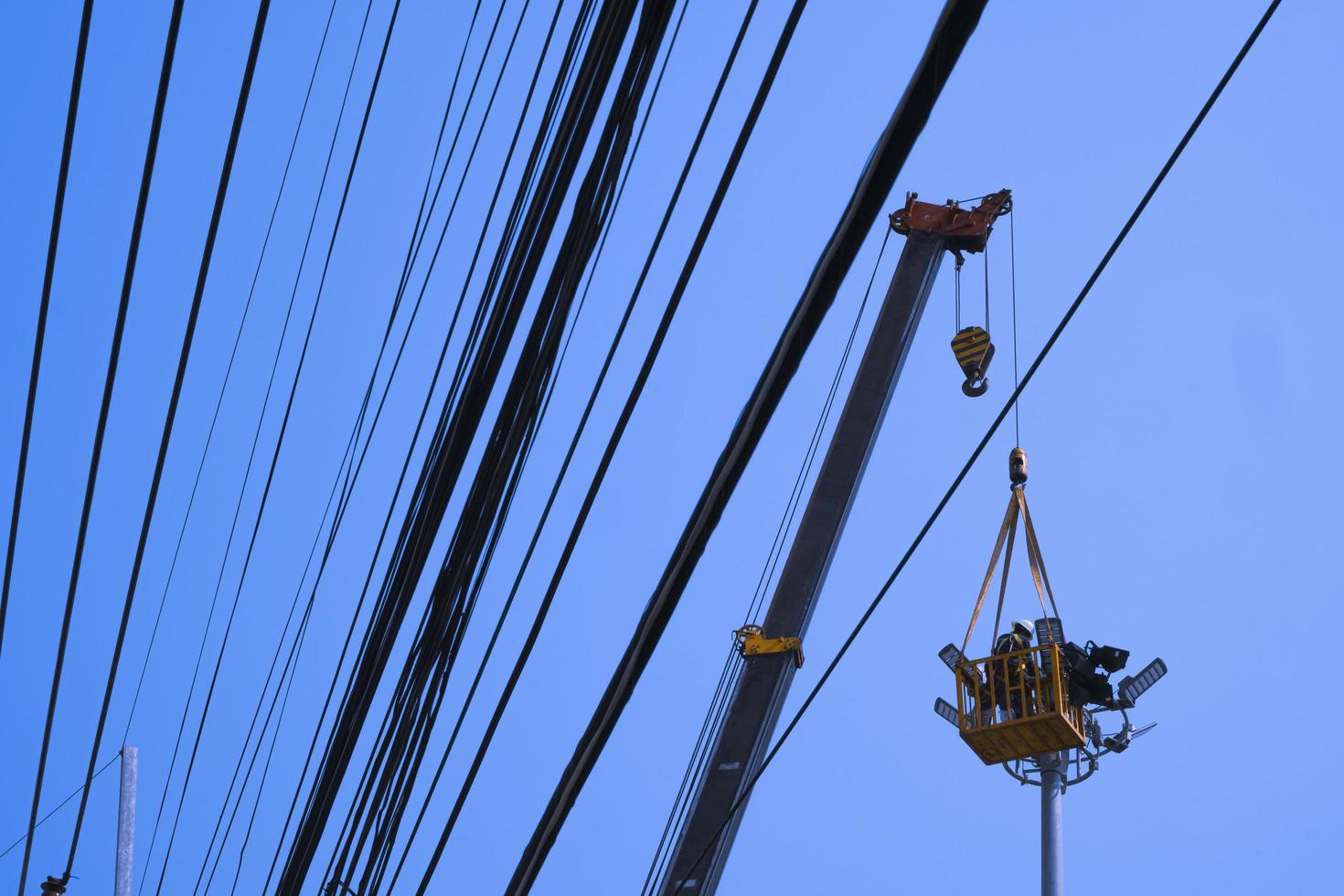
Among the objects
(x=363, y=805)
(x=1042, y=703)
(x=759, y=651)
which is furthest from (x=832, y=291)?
(x=1042, y=703)

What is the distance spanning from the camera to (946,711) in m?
14.9

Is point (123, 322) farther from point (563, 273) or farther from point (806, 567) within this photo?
point (806, 567)

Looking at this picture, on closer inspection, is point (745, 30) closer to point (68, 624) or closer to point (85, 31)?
point (85, 31)

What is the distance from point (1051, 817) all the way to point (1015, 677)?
154 inches

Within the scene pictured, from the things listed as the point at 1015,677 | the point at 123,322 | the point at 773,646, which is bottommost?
the point at 123,322

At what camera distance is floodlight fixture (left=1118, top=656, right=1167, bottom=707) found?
48.9 feet

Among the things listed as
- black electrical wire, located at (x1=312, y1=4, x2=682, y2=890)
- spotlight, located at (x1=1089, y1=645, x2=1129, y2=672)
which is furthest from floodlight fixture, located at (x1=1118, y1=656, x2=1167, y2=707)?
black electrical wire, located at (x1=312, y1=4, x2=682, y2=890)

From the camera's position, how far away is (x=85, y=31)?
3.97m

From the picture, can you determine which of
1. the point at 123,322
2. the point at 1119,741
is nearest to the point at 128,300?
the point at 123,322

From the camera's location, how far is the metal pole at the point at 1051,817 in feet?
56.1

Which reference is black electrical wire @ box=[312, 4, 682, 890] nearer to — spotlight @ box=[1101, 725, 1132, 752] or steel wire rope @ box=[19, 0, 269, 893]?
steel wire rope @ box=[19, 0, 269, 893]

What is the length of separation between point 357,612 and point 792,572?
173 inches

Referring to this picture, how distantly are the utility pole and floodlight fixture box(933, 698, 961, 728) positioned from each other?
3.63 meters

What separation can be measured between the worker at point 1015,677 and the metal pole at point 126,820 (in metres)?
8.04
